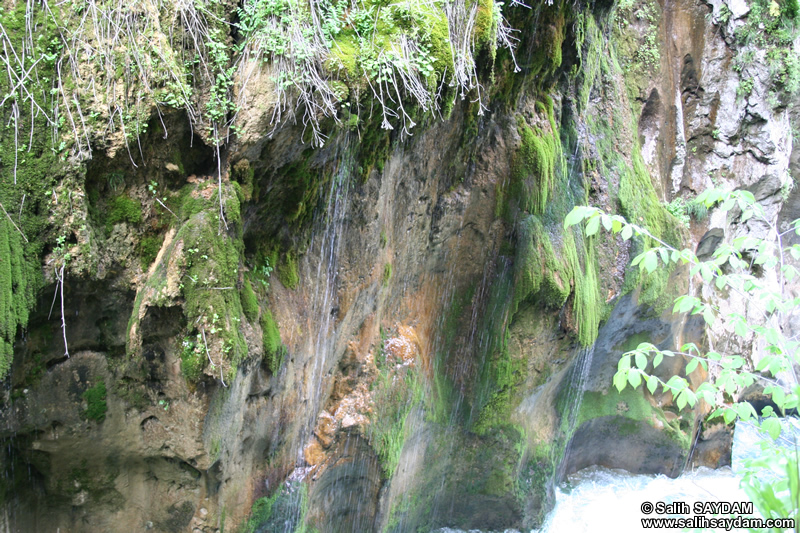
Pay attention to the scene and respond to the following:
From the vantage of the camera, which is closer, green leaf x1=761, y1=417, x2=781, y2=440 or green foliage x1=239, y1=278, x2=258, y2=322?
green leaf x1=761, y1=417, x2=781, y2=440

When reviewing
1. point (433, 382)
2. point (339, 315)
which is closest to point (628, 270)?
point (433, 382)

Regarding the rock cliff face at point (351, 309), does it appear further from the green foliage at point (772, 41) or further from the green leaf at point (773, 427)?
the green leaf at point (773, 427)

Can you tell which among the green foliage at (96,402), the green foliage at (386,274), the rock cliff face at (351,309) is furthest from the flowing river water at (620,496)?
the green foliage at (96,402)

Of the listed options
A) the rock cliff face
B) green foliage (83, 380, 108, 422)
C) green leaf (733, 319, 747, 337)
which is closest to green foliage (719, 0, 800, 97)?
the rock cliff face

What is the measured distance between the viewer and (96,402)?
13.1ft

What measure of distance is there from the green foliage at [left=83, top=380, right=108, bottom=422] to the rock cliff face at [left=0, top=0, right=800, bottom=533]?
0.05 feet

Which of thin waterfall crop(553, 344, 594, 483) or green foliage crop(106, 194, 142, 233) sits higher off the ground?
green foliage crop(106, 194, 142, 233)

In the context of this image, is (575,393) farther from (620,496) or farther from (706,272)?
(706,272)

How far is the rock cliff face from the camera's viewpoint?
149 inches

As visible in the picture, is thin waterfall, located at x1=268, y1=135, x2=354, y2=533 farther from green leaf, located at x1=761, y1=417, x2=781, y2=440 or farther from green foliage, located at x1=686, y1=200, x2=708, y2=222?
green foliage, located at x1=686, y1=200, x2=708, y2=222

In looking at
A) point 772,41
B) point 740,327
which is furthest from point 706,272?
point 772,41

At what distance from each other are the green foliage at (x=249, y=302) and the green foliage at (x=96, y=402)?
1043 mm

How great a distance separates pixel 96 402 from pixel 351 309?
2173 mm

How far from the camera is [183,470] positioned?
170 inches
